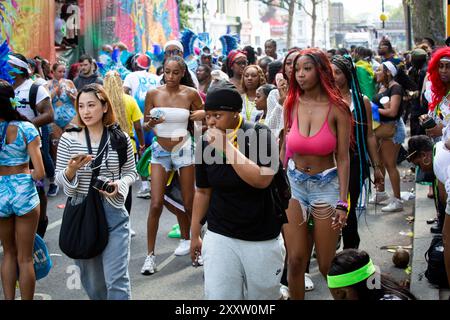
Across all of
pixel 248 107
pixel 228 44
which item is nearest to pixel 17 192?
pixel 248 107

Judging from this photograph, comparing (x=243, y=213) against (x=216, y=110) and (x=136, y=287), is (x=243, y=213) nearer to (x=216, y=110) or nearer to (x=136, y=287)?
(x=216, y=110)

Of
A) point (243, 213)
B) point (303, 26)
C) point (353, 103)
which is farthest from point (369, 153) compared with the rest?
point (303, 26)

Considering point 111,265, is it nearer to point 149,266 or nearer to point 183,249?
point 149,266

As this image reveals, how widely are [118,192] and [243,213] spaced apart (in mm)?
1074

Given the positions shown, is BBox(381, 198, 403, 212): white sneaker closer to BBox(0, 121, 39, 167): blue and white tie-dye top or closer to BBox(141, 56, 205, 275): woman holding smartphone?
BBox(141, 56, 205, 275): woman holding smartphone

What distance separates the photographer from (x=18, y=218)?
18.8ft

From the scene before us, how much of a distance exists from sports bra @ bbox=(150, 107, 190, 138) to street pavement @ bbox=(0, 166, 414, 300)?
4.13 ft

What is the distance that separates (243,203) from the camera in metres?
4.60

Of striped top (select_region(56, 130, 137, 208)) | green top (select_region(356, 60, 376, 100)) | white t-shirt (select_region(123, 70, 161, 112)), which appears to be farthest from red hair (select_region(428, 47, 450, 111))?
white t-shirt (select_region(123, 70, 161, 112))

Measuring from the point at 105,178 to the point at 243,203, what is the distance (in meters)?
1.17

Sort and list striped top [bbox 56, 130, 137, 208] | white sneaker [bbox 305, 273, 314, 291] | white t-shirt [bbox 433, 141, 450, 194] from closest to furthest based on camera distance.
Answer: striped top [bbox 56, 130, 137, 208]
white t-shirt [bbox 433, 141, 450, 194]
white sneaker [bbox 305, 273, 314, 291]

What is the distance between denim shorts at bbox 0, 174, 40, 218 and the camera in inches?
222

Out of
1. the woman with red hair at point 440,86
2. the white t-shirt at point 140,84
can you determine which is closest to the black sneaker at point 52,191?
the white t-shirt at point 140,84

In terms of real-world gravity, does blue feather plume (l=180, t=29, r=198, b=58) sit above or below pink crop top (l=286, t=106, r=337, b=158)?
above
